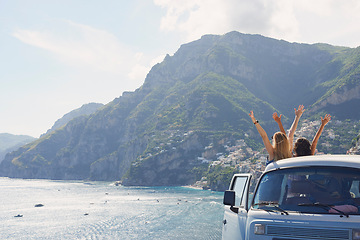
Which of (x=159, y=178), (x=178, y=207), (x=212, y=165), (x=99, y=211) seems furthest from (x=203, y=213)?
(x=159, y=178)

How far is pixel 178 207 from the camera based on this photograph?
8838 centimetres

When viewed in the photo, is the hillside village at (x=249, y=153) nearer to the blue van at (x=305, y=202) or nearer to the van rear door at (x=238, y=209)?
the van rear door at (x=238, y=209)

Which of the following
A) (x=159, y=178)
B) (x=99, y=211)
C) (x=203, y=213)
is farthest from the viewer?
(x=159, y=178)

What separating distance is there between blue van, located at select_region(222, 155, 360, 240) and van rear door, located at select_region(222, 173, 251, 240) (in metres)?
0.02

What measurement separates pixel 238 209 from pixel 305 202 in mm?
1406

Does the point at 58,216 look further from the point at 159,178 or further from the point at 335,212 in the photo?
the point at 159,178

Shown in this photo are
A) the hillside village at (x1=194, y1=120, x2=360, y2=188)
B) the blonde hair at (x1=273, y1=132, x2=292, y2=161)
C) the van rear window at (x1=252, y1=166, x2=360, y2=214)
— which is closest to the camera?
the van rear window at (x1=252, y1=166, x2=360, y2=214)

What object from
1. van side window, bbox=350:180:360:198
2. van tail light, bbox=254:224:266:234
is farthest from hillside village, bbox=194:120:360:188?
van tail light, bbox=254:224:266:234

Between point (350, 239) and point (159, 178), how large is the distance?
6877 inches

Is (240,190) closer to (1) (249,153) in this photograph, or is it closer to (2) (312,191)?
(2) (312,191)

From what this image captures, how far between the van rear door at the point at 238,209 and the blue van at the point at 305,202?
0.8 inches

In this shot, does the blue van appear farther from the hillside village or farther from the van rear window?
the hillside village

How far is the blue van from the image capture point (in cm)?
417

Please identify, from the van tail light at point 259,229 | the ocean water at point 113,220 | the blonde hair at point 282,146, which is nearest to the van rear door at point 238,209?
the van tail light at point 259,229
